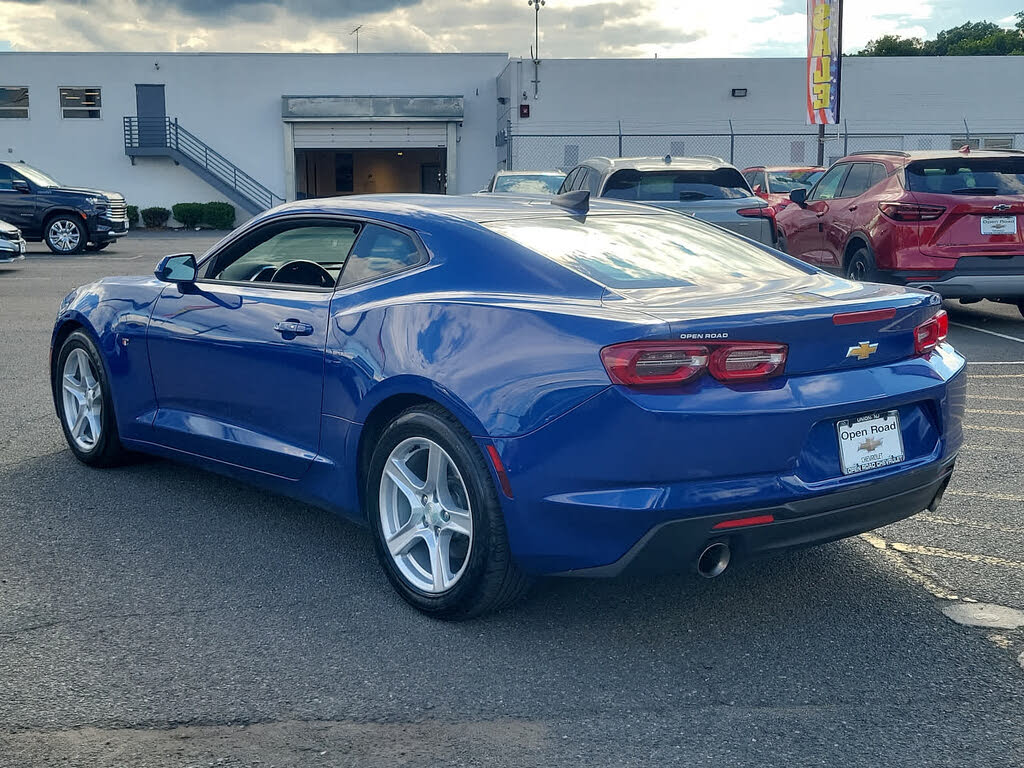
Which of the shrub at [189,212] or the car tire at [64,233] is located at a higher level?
the shrub at [189,212]

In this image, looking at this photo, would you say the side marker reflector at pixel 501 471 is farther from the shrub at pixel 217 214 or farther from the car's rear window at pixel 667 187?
the shrub at pixel 217 214

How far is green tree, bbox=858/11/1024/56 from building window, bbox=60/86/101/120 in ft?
194

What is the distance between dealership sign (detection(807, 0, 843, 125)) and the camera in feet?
84.6

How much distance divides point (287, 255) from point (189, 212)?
119 feet

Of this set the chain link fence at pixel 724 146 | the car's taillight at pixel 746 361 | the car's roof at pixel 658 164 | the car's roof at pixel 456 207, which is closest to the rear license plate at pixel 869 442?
the car's taillight at pixel 746 361

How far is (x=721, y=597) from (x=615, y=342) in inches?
48.1

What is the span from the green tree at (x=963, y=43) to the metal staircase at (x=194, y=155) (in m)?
55.6

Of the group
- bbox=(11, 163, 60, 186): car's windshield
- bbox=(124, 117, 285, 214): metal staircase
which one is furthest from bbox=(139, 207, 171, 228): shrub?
bbox=(11, 163, 60, 186): car's windshield

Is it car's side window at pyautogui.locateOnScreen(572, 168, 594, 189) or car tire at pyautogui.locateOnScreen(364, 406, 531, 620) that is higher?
car's side window at pyautogui.locateOnScreen(572, 168, 594, 189)

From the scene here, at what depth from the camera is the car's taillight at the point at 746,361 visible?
11.7ft

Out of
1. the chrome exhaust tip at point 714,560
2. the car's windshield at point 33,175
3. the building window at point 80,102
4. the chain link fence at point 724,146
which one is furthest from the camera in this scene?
the building window at point 80,102

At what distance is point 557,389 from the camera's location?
11.8ft

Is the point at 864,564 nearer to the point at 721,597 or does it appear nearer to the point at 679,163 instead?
the point at 721,597

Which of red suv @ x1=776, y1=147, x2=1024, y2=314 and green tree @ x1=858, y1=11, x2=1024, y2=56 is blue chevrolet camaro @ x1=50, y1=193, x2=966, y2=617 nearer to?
red suv @ x1=776, y1=147, x2=1024, y2=314
